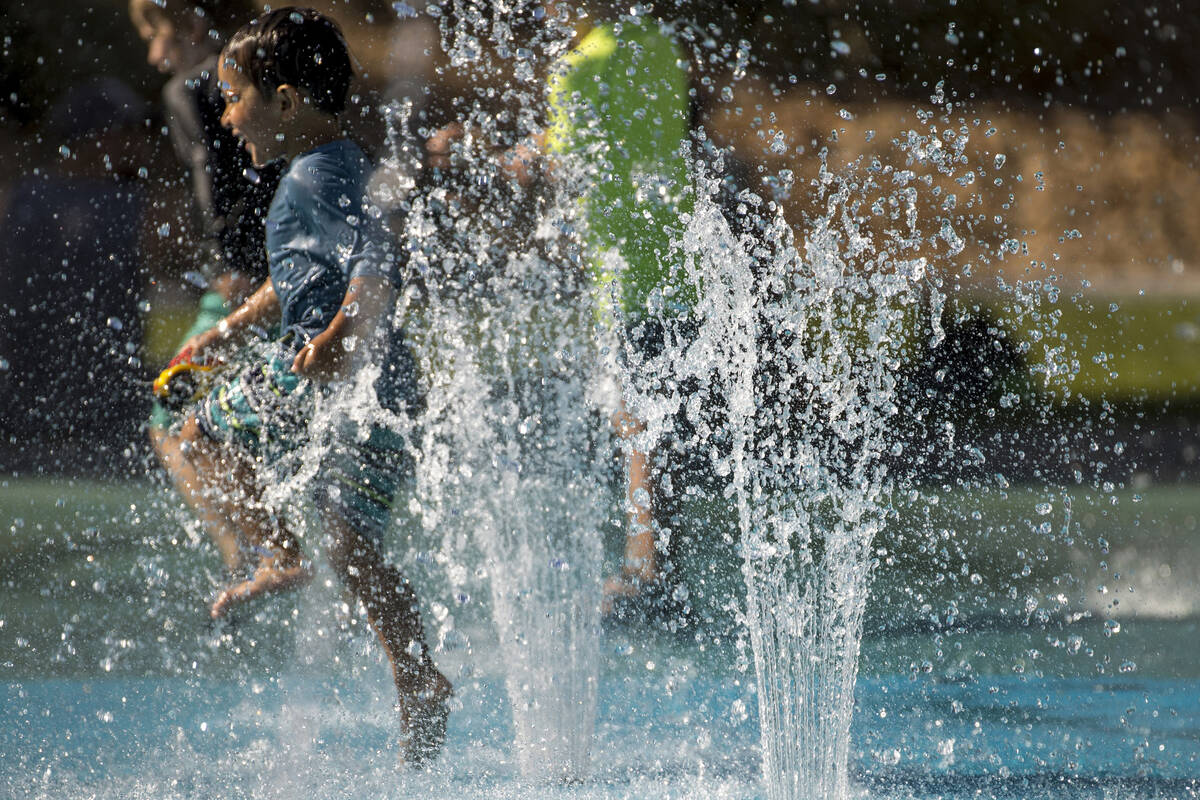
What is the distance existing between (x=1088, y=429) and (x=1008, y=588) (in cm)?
265

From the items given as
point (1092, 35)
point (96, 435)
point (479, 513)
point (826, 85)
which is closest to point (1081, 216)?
point (1092, 35)

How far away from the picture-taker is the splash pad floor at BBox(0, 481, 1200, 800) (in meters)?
1.78

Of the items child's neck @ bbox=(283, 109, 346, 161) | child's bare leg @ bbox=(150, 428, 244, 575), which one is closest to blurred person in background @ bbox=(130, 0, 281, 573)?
child's bare leg @ bbox=(150, 428, 244, 575)

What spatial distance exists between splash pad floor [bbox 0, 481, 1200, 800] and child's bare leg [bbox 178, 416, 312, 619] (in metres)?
0.23

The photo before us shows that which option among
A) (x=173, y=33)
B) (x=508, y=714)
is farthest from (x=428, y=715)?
(x=173, y=33)

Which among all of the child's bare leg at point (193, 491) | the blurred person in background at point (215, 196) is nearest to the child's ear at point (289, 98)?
the blurred person in background at point (215, 196)

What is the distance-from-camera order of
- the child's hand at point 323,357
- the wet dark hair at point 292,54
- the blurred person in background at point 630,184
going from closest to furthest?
the child's hand at point 323,357, the wet dark hair at point 292,54, the blurred person in background at point 630,184

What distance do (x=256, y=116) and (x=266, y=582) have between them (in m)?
0.83

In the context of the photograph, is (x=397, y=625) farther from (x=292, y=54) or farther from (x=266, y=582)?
(x=292, y=54)

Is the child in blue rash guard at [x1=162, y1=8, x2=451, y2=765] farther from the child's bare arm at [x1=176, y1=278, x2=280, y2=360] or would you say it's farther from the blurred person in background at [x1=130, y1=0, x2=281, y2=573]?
the blurred person in background at [x1=130, y1=0, x2=281, y2=573]

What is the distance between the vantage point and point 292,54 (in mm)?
2000

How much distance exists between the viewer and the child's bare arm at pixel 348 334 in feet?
5.61

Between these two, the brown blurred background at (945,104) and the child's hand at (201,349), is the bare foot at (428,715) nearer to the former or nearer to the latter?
the child's hand at (201,349)

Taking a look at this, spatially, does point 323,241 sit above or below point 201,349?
above
